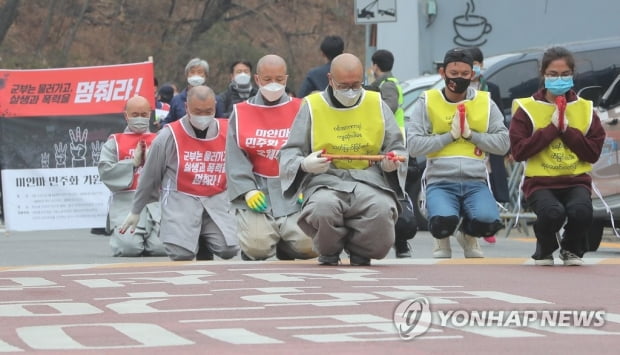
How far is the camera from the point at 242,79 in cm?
1767

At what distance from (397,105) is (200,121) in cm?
226

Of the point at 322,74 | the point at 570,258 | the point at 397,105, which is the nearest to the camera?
the point at 570,258

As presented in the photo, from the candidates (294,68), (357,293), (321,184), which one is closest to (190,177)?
(321,184)

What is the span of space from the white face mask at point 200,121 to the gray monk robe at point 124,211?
103 inches

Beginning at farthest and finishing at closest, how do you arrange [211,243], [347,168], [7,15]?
1. [7,15]
2. [211,243]
3. [347,168]

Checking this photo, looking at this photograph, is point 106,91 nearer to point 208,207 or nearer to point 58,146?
point 58,146

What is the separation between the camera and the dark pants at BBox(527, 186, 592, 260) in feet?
40.1

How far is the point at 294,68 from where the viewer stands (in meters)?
44.5

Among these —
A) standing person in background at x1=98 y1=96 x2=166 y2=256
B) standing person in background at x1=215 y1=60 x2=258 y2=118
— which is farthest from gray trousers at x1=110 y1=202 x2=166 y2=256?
standing person in background at x1=215 y1=60 x2=258 y2=118

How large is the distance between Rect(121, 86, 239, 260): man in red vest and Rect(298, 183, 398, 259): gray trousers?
1.85 meters

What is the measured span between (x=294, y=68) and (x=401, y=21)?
56.4 feet

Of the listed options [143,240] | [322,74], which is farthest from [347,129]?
[143,240]

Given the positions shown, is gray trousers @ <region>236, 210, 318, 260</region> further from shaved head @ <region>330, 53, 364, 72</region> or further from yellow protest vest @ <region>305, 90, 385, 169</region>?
shaved head @ <region>330, 53, 364, 72</region>

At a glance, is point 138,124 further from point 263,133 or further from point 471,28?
point 471,28
